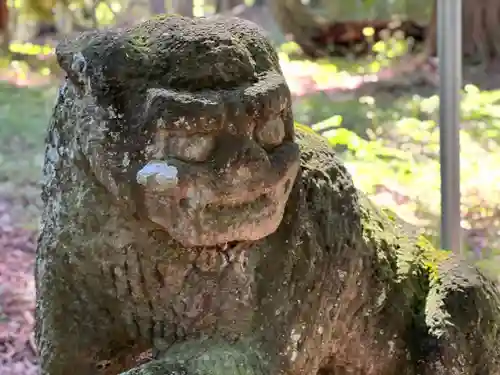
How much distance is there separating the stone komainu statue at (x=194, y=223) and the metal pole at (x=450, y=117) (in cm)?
90

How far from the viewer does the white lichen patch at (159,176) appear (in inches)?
30.8

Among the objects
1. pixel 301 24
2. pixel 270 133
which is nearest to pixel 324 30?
pixel 301 24

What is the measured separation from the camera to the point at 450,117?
1886mm

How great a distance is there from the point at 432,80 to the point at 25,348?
3251 millimetres

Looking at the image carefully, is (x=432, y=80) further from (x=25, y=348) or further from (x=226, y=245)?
(x=226, y=245)

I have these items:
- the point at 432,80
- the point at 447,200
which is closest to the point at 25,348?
the point at 447,200

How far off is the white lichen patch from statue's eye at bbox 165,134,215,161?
0.05ft

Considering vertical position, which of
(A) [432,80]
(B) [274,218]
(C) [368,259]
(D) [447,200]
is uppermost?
(B) [274,218]

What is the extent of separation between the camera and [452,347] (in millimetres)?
1054

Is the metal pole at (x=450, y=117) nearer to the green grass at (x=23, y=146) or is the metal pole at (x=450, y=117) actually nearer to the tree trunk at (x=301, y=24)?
the green grass at (x=23, y=146)

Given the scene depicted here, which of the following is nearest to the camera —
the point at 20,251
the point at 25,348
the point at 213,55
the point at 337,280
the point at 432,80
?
the point at 213,55

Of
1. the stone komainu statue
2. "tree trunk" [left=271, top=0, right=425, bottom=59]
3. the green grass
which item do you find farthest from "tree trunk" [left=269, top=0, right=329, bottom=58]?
the stone komainu statue

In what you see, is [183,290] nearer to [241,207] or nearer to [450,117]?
[241,207]

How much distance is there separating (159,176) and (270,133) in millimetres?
122
